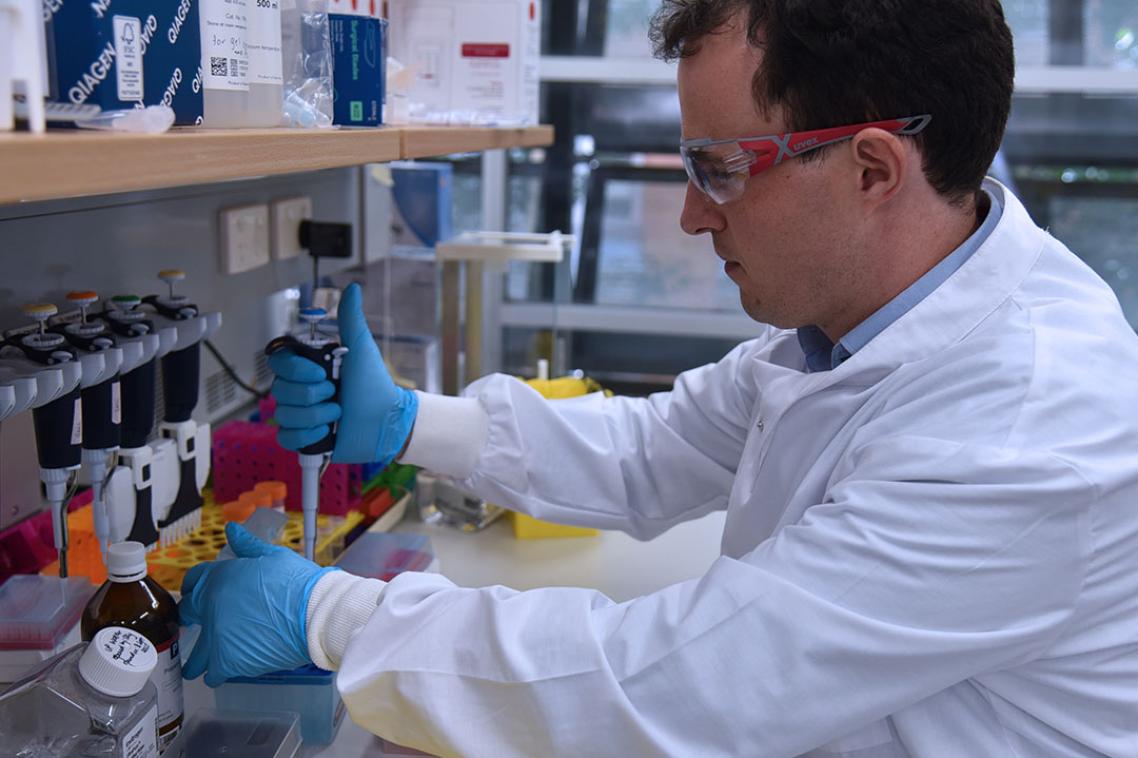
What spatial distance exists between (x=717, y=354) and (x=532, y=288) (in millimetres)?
1100

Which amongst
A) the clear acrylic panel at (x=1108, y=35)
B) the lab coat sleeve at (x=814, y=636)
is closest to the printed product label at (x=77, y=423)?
the lab coat sleeve at (x=814, y=636)

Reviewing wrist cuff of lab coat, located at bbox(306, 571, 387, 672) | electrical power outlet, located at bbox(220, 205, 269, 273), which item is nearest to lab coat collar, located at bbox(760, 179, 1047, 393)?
wrist cuff of lab coat, located at bbox(306, 571, 387, 672)

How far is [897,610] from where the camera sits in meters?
0.94

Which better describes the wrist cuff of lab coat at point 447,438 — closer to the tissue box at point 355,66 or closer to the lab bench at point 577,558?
the lab bench at point 577,558

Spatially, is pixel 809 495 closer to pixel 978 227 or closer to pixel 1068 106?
pixel 978 227

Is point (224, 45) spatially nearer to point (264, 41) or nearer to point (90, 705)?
point (264, 41)

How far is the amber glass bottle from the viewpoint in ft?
3.20

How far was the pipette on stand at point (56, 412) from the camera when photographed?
1021mm

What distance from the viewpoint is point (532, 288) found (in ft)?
8.29

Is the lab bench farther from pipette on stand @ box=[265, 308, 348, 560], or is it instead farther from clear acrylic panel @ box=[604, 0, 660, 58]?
clear acrylic panel @ box=[604, 0, 660, 58]

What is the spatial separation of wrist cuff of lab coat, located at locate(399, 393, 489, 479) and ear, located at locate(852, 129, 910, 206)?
0.68 metres

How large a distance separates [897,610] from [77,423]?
33.1 inches

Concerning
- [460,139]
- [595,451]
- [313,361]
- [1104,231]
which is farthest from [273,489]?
[1104,231]

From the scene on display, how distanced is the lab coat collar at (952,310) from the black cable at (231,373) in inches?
44.7
